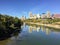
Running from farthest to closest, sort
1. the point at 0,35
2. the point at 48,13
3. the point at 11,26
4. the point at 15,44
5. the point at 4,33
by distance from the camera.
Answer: the point at 48,13 → the point at 11,26 → the point at 4,33 → the point at 0,35 → the point at 15,44

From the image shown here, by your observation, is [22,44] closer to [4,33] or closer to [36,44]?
[36,44]

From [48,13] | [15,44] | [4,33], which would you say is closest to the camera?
[15,44]

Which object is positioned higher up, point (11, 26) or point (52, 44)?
point (11, 26)

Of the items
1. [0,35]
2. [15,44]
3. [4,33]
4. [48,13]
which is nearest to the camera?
[15,44]

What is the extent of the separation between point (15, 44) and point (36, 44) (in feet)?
12.0

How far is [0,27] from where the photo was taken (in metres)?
30.8

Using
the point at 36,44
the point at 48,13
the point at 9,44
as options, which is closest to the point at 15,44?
the point at 9,44

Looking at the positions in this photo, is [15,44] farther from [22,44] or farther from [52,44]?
[52,44]

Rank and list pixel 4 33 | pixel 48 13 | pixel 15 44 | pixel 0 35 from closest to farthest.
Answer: pixel 15 44
pixel 0 35
pixel 4 33
pixel 48 13

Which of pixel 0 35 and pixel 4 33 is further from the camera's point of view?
pixel 4 33

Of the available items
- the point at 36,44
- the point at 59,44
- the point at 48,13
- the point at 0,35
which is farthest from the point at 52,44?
the point at 48,13

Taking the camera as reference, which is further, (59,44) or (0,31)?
(0,31)

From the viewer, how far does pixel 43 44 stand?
25.8m

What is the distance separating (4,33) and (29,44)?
895cm
